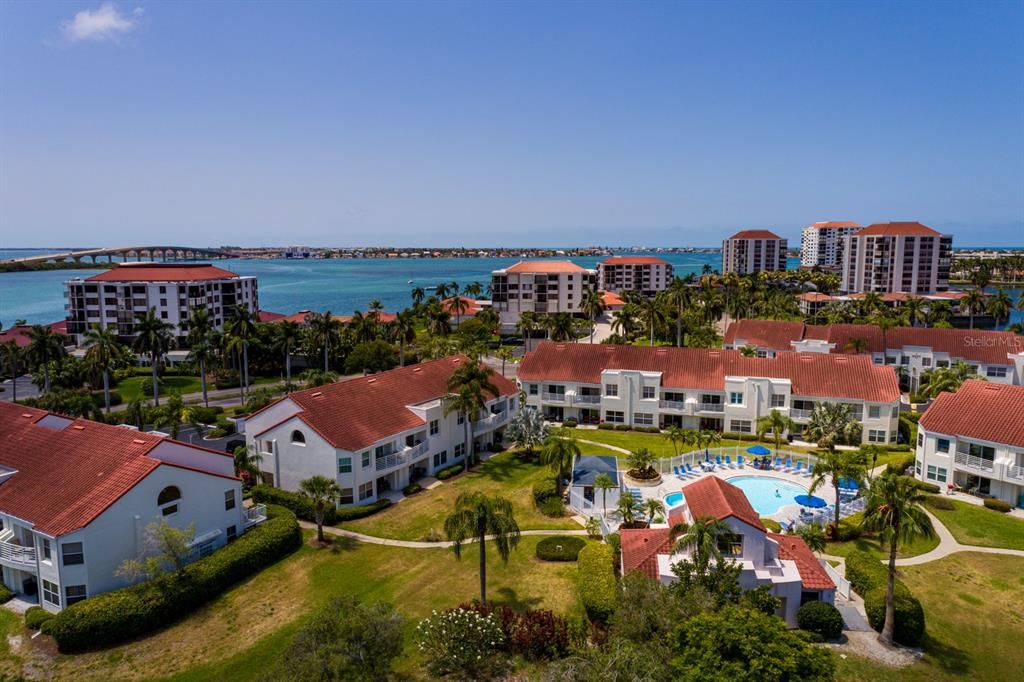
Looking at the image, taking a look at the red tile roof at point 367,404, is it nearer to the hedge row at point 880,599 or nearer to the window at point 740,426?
the window at point 740,426

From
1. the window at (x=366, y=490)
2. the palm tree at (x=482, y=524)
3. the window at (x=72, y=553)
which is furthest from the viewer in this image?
the window at (x=366, y=490)

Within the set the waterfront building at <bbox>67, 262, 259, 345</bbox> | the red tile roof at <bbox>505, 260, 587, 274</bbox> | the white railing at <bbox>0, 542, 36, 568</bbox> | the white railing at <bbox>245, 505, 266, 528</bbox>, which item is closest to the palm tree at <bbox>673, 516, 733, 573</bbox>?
the white railing at <bbox>245, 505, 266, 528</bbox>

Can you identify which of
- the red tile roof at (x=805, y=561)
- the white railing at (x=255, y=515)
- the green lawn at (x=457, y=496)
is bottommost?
the green lawn at (x=457, y=496)

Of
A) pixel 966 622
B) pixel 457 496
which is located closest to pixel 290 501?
pixel 457 496

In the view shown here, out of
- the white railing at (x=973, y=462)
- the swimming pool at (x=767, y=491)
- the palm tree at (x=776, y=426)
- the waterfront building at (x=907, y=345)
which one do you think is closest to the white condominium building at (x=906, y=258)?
the waterfront building at (x=907, y=345)

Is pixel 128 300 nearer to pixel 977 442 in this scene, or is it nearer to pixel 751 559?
pixel 751 559

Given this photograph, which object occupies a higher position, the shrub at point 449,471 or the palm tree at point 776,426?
the palm tree at point 776,426

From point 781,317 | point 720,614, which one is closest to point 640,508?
point 720,614
